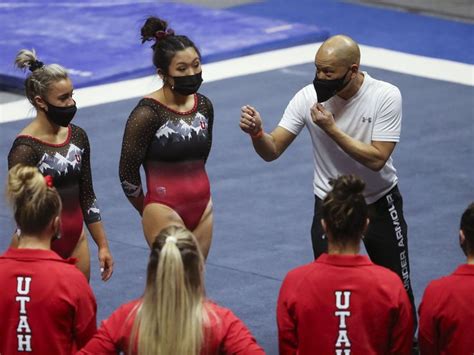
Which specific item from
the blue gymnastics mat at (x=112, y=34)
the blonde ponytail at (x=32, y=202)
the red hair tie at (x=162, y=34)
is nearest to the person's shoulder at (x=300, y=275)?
the blonde ponytail at (x=32, y=202)

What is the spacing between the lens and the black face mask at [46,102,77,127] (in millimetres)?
6039

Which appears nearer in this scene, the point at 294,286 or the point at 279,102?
the point at 294,286

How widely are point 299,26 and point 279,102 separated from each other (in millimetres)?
2486

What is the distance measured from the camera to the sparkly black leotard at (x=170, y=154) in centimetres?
630

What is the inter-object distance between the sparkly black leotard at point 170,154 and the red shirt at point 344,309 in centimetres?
163

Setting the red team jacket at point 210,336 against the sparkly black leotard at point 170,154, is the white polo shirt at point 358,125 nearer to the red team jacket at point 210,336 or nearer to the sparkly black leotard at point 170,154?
the sparkly black leotard at point 170,154

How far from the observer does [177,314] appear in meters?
4.37

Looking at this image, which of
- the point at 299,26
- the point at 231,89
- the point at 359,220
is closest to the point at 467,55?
the point at 299,26

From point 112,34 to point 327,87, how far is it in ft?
25.9

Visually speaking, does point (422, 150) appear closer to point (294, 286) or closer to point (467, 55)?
point (467, 55)

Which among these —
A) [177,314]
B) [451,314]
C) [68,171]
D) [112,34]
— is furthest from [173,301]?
[112,34]

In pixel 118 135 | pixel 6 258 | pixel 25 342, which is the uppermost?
pixel 6 258

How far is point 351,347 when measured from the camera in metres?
4.93

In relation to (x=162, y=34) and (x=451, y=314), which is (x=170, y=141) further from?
(x=451, y=314)
